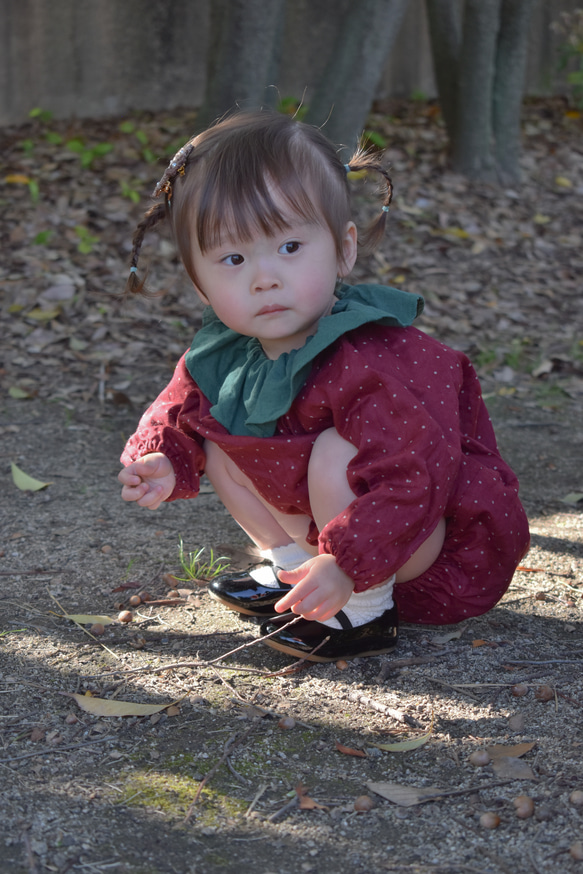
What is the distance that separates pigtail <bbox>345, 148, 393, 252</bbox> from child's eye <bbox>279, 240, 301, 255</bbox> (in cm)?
29

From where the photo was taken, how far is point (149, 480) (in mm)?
2154

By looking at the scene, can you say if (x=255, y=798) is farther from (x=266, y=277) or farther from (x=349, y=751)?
(x=266, y=277)

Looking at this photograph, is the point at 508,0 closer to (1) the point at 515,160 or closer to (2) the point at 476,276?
(1) the point at 515,160

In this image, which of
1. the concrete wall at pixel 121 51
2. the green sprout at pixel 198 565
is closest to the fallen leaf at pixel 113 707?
the green sprout at pixel 198 565

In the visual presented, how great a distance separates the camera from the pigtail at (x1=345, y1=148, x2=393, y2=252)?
2.13 metres

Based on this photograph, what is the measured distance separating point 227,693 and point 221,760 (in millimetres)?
251

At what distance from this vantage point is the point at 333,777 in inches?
64.4

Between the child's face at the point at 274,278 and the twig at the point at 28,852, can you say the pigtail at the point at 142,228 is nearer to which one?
the child's face at the point at 274,278

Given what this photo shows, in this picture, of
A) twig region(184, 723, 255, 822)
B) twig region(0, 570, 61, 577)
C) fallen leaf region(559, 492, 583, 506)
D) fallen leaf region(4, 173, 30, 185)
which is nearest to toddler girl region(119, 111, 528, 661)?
twig region(184, 723, 255, 822)

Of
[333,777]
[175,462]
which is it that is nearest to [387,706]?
[333,777]

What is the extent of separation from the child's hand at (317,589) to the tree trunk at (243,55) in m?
3.96

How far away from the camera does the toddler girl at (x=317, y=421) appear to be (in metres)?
1.81


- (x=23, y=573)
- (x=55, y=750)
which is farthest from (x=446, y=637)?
(x=23, y=573)

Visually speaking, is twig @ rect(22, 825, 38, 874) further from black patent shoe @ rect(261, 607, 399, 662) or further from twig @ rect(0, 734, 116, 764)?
black patent shoe @ rect(261, 607, 399, 662)
